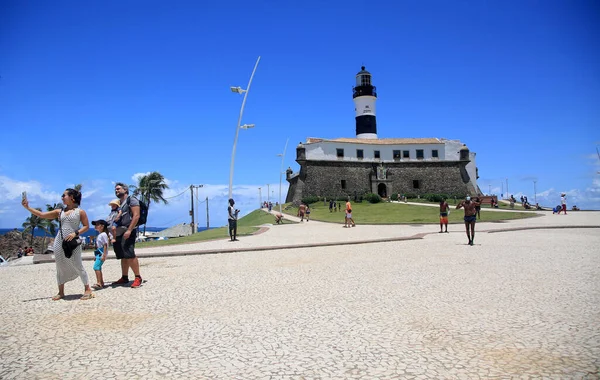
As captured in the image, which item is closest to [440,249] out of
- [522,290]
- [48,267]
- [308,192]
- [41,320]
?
[522,290]

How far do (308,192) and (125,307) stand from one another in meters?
45.1

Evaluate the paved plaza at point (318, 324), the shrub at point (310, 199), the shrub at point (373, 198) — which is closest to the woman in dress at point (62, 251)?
the paved plaza at point (318, 324)

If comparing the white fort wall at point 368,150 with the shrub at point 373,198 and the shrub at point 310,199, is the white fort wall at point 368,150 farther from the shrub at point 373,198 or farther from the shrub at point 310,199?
the shrub at point 373,198

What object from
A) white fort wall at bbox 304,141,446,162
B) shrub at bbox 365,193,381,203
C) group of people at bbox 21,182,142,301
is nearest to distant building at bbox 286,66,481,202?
white fort wall at bbox 304,141,446,162

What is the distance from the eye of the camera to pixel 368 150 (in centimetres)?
5525

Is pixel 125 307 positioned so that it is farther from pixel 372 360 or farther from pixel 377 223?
pixel 377 223

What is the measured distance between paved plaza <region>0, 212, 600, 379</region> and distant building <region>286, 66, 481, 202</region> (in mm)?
43827

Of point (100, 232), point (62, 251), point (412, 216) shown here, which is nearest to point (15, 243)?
point (412, 216)

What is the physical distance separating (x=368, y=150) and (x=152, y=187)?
3019 cm

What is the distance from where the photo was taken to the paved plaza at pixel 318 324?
11.1 feet

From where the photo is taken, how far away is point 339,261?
31.6 ft

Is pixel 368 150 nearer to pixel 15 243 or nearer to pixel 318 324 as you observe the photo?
pixel 15 243

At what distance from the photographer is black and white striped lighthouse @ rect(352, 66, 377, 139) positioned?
190 feet

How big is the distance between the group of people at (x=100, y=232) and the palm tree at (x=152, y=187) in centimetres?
4817
